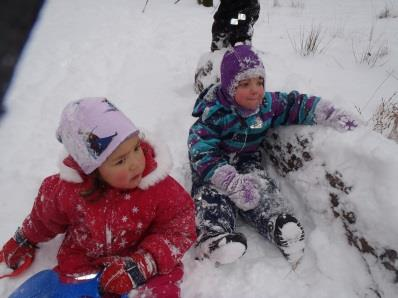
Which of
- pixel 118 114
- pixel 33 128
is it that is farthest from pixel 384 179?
pixel 33 128

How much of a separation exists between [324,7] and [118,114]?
15.7 feet

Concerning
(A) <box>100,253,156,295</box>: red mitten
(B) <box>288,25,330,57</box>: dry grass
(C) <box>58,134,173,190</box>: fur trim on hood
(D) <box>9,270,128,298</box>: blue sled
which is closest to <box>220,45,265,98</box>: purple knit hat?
(C) <box>58,134,173,190</box>: fur trim on hood

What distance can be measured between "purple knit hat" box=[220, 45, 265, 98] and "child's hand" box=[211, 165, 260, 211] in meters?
0.47

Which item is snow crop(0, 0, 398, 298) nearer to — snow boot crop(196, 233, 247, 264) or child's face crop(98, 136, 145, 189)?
snow boot crop(196, 233, 247, 264)

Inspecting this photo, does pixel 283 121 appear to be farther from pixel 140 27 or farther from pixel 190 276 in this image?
pixel 140 27

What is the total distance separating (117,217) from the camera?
1.85 meters

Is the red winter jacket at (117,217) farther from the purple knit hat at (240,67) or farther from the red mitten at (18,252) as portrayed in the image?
the purple knit hat at (240,67)

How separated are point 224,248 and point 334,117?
99 centimetres

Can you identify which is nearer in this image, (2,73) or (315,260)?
(315,260)

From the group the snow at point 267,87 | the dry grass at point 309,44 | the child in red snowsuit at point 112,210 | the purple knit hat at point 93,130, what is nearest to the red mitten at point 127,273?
the child in red snowsuit at point 112,210

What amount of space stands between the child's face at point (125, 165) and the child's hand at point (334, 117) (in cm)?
116

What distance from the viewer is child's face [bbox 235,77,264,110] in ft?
7.62

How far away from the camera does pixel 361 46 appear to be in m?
4.05

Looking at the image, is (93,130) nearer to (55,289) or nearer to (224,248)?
(55,289)
